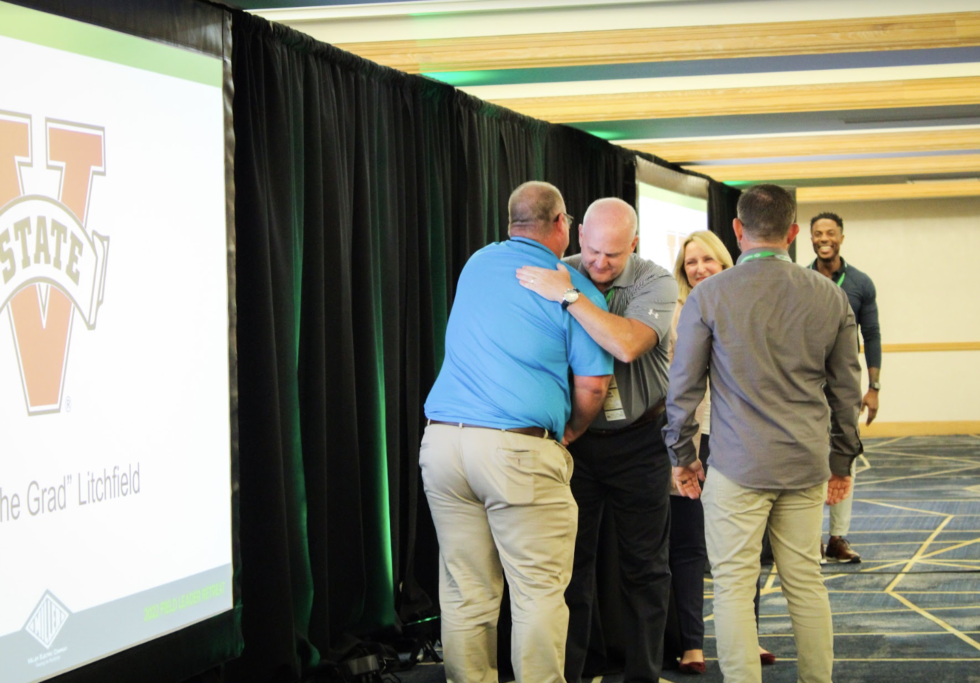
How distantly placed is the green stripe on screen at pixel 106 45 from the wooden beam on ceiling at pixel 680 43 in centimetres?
158

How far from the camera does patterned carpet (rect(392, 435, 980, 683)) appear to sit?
354cm

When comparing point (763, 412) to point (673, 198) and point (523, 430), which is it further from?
point (673, 198)

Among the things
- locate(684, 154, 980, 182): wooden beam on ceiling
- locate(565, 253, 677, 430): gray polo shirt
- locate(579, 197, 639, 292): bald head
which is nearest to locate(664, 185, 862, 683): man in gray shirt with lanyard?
→ locate(565, 253, 677, 430): gray polo shirt

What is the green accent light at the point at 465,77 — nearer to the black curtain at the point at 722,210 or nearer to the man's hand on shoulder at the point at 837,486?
the man's hand on shoulder at the point at 837,486

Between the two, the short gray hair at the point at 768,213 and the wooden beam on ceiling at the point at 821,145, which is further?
the wooden beam on ceiling at the point at 821,145

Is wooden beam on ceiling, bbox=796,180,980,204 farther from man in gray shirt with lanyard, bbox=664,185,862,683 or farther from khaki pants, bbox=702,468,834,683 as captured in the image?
khaki pants, bbox=702,468,834,683

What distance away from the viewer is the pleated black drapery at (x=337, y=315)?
10.6 ft

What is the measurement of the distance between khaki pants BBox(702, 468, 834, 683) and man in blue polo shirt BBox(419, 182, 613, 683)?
1.42 feet

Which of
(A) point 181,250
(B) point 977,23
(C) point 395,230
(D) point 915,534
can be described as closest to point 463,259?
(C) point 395,230

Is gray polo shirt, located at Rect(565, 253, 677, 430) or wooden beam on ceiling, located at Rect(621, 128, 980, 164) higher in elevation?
wooden beam on ceiling, located at Rect(621, 128, 980, 164)

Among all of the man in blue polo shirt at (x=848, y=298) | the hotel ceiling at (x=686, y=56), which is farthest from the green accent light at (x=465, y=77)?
the man in blue polo shirt at (x=848, y=298)

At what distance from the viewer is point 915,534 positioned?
19.7ft

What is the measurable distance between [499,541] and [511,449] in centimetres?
27

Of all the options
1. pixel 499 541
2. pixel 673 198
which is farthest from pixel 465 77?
pixel 499 541
